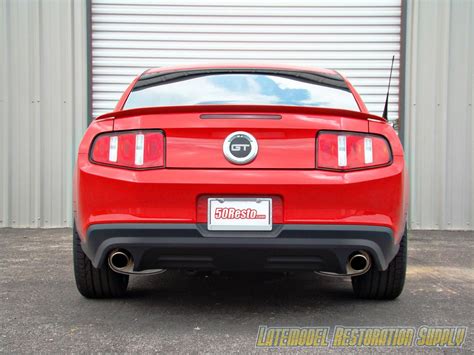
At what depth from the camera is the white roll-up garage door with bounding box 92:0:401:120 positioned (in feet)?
22.1

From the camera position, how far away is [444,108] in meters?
6.61

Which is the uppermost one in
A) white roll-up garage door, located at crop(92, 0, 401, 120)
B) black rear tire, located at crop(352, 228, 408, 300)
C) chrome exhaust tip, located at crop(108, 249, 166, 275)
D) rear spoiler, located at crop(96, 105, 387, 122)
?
white roll-up garage door, located at crop(92, 0, 401, 120)

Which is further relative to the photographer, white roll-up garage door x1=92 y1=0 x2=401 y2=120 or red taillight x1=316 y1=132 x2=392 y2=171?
white roll-up garage door x1=92 y1=0 x2=401 y2=120

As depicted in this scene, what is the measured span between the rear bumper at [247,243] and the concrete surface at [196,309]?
1.22 feet

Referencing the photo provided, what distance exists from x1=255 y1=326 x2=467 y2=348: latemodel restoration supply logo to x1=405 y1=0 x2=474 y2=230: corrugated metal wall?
4.48m

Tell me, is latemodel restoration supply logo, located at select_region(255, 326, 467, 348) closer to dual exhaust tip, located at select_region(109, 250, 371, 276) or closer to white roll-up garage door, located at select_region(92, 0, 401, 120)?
dual exhaust tip, located at select_region(109, 250, 371, 276)

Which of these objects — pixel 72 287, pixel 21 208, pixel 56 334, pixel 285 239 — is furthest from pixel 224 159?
pixel 21 208

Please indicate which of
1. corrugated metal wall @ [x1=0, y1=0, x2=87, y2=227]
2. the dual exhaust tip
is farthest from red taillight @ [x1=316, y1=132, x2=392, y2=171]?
corrugated metal wall @ [x1=0, y1=0, x2=87, y2=227]

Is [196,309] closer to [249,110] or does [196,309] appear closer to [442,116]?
[249,110]

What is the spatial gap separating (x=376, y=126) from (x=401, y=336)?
103 cm

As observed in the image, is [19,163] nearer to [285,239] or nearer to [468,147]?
[285,239]

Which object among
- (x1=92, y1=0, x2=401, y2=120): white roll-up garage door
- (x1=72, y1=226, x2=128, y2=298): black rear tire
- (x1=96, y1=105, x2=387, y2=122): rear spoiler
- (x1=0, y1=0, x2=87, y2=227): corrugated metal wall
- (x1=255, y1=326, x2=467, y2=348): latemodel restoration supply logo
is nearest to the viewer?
(x1=255, y1=326, x2=467, y2=348): latemodel restoration supply logo

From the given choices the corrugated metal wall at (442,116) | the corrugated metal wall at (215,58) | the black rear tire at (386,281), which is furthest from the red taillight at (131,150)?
the corrugated metal wall at (442,116)

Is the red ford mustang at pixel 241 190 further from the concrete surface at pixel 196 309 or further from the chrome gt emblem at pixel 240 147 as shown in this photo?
the concrete surface at pixel 196 309
